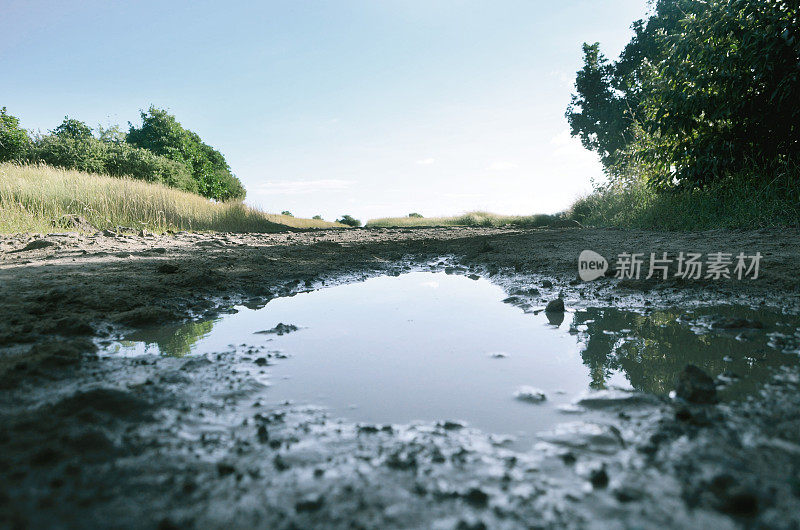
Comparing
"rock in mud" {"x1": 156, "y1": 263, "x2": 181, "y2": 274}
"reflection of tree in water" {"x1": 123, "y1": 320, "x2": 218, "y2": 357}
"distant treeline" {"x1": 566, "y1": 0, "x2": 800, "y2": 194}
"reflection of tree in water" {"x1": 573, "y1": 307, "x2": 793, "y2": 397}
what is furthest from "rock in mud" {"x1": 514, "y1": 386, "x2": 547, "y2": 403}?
"distant treeline" {"x1": 566, "y1": 0, "x2": 800, "y2": 194}

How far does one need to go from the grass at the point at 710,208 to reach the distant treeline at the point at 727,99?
0.16 meters

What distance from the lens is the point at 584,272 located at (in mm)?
4586

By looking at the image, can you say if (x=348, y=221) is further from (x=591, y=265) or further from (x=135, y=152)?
(x=591, y=265)

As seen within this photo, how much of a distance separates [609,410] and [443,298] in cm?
239

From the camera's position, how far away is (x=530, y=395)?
Result: 73.4 inches

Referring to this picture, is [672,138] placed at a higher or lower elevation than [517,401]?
higher

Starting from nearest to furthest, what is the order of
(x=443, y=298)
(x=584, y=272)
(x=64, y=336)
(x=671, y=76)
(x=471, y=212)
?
(x=64, y=336)
(x=443, y=298)
(x=584, y=272)
(x=671, y=76)
(x=471, y=212)

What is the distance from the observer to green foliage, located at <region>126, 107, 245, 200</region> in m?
33.1

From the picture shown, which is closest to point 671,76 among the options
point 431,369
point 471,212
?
point 431,369

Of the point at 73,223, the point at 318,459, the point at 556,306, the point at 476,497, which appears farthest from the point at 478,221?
the point at 476,497

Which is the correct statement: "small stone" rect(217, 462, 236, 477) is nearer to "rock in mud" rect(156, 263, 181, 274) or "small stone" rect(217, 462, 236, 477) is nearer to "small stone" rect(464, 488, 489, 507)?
"small stone" rect(464, 488, 489, 507)

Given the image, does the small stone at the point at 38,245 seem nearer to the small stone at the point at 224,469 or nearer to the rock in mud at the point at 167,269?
the rock in mud at the point at 167,269

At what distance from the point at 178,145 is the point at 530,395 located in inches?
1499

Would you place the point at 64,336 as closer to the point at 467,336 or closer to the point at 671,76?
the point at 467,336
